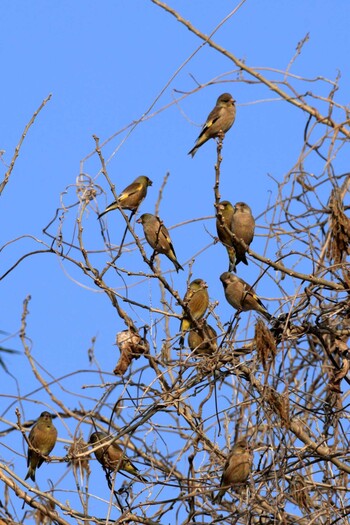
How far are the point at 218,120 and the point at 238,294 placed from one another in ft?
5.19

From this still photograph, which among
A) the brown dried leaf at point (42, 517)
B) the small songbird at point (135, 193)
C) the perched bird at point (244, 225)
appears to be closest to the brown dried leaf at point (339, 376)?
the perched bird at point (244, 225)

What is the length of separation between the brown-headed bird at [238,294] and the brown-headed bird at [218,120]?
1.11m

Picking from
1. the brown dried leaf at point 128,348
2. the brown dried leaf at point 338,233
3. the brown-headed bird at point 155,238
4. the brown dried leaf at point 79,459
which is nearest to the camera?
the brown dried leaf at point 338,233

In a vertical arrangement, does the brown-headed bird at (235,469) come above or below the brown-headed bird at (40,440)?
below

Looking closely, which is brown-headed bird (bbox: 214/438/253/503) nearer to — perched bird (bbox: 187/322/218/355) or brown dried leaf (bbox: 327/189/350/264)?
perched bird (bbox: 187/322/218/355)

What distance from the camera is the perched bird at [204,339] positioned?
638cm

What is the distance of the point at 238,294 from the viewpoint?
7074 mm

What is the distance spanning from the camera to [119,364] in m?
6.05

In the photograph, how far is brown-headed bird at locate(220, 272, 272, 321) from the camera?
6.90 metres

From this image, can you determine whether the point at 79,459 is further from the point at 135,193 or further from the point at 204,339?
the point at 135,193

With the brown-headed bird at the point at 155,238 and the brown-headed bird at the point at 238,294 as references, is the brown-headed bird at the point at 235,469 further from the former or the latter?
the brown-headed bird at the point at 155,238

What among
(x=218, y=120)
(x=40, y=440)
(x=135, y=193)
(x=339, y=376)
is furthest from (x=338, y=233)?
(x=40, y=440)

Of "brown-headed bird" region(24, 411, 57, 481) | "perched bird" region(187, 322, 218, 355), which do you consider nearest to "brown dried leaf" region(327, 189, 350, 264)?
"perched bird" region(187, 322, 218, 355)

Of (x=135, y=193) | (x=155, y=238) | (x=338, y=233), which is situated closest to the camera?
(x=338, y=233)
